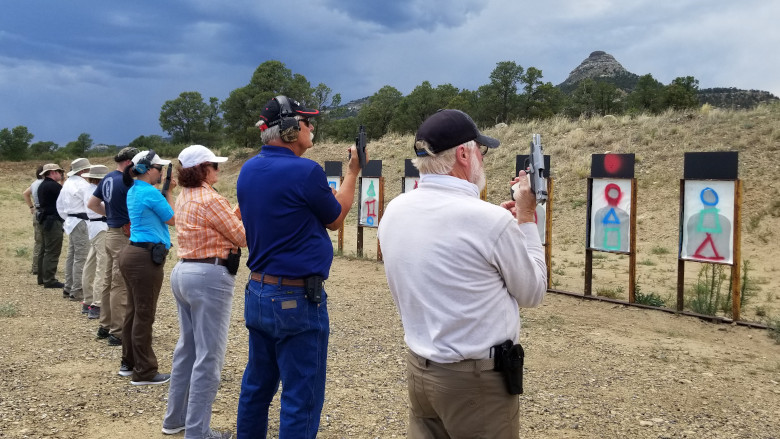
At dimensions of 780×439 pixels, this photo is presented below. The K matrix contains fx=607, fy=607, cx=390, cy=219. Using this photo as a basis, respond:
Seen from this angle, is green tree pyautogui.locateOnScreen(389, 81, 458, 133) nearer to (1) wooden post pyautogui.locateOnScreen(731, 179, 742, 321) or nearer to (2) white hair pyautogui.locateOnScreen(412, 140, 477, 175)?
(1) wooden post pyautogui.locateOnScreen(731, 179, 742, 321)

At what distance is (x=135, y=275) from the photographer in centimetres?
430

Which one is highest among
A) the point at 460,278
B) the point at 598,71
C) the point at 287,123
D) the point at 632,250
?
the point at 598,71

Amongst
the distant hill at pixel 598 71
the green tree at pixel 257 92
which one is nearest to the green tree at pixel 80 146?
the green tree at pixel 257 92

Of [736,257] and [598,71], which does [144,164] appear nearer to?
[736,257]

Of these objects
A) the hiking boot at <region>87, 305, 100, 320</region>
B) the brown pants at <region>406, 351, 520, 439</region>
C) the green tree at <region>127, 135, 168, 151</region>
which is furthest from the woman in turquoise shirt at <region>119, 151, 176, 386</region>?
the green tree at <region>127, 135, 168, 151</region>

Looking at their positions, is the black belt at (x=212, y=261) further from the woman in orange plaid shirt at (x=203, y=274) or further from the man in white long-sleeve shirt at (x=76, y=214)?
the man in white long-sleeve shirt at (x=76, y=214)

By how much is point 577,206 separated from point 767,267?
6116 mm

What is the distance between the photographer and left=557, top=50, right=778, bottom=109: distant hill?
52.1 metres

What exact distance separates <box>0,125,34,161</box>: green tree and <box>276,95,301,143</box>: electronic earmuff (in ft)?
143

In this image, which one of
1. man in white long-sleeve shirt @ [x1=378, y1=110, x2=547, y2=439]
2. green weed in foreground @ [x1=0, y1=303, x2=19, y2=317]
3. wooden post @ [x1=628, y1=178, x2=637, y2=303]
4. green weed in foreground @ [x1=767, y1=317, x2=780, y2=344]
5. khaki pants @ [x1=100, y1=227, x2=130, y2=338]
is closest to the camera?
man in white long-sleeve shirt @ [x1=378, y1=110, x2=547, y2=439]

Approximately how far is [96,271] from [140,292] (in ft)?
9.47

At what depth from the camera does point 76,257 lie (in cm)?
805

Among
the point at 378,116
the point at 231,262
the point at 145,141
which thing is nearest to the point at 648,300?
the point at 231,262

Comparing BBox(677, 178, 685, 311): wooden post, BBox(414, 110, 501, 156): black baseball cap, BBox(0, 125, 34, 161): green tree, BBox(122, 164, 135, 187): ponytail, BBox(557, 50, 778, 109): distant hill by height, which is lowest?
BBox(677, 178, 685, 311): wooden post
